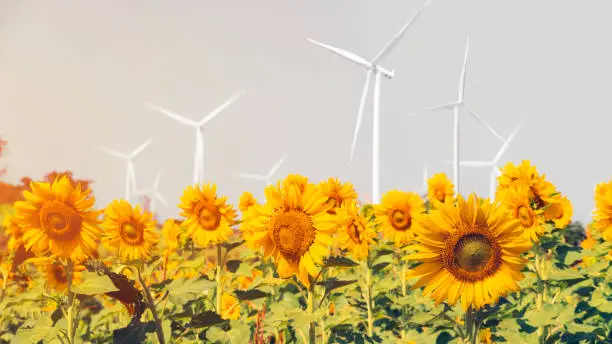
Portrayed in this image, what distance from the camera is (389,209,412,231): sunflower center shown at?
8.27 metres

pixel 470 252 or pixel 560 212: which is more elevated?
pixel 560 212

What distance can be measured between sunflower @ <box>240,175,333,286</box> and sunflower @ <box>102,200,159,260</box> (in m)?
3.74

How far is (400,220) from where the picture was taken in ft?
27.3

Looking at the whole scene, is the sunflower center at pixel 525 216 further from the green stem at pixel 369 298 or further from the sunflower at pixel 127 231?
the sunflower at pixel 127 231

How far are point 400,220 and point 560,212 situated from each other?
7.62 feet

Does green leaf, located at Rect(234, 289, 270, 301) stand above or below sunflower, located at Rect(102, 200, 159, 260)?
below

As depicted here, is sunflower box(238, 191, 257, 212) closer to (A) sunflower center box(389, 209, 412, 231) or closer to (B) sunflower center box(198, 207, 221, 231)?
(A) sunflower center box(389, 209, 412, 231)

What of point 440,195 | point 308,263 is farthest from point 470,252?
point 440,195

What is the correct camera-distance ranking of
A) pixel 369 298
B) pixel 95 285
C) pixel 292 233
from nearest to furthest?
pixel 95 285, pixel 292 233, pixel 369 298

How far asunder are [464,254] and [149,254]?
15.8 feet

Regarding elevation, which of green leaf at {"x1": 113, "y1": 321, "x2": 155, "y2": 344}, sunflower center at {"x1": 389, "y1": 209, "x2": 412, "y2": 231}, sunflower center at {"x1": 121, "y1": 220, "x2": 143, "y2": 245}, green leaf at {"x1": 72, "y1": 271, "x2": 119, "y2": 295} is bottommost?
green leaf at {"x1": 113, "y1": 321, "x2": 155, "y2": 344}

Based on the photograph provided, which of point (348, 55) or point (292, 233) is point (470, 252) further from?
point (348, 55)

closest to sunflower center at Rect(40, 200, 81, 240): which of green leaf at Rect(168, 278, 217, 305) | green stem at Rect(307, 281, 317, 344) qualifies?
green leaf at Rect(168, 278, 217, 305)

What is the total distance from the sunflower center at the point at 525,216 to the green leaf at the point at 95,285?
449cm
